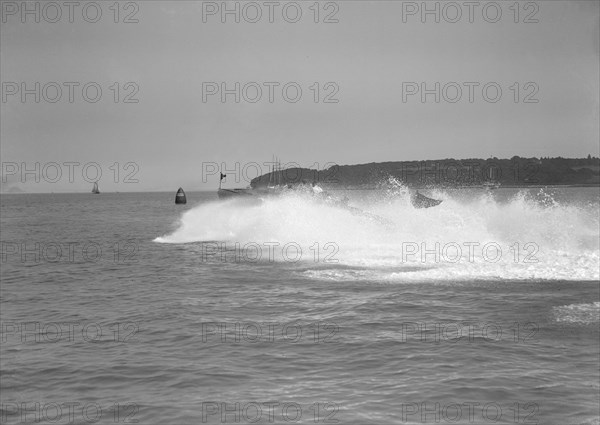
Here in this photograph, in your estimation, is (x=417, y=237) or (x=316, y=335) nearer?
(x=316, y=335)

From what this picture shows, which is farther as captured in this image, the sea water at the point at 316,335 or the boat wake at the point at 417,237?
the boat wake at the point at 417,237

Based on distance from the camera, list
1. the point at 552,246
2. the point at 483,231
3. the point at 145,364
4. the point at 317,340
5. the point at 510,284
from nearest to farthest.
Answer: the point at 145,364
the point at 317,340
the point at 510,284
the point at 552,246
the point at 483,231

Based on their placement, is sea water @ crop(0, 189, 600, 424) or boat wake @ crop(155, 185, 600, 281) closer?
sea water @ crop(0, 189, 600, 424)

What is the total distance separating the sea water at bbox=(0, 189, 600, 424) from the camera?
9.54 meters

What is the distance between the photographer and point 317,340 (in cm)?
1321

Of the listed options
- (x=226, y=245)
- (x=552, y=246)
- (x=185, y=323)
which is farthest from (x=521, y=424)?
(x=226, y=245)

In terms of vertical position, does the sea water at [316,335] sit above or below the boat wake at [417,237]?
below

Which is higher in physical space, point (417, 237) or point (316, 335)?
point (417, 237)

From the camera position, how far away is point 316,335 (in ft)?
44.8

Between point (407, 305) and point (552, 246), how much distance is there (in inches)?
548

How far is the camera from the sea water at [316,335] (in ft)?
31.3

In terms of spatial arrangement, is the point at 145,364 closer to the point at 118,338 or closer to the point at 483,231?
the point at 118,338

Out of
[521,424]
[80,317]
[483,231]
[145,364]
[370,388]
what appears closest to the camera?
[521,424]

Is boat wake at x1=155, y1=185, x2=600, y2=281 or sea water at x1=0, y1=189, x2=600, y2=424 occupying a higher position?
boat wake at x1=155, y1=185, x2=600, y2=281
